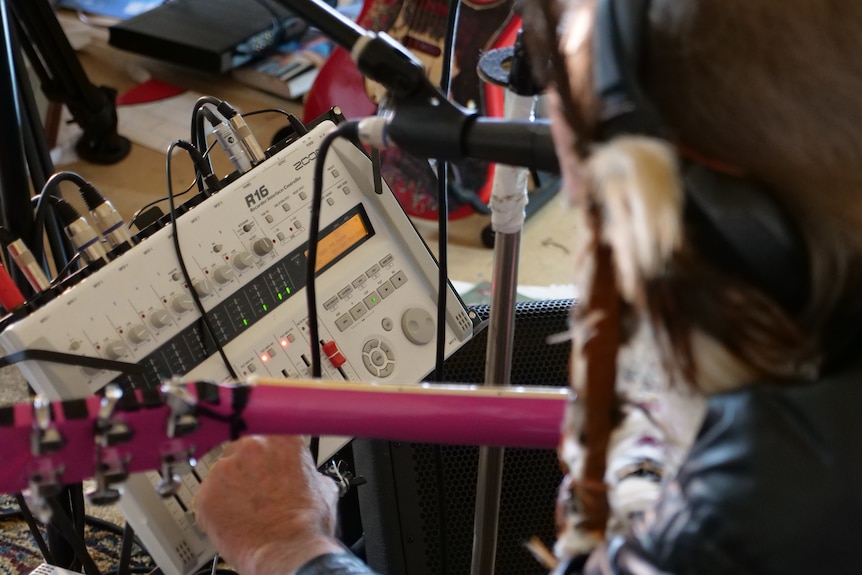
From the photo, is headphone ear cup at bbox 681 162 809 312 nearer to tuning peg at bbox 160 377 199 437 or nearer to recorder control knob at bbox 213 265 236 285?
tuning peg at bbox 160 377 199 437

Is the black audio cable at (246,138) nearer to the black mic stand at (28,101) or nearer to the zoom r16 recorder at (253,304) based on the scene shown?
the zoom r16 recorder at (253,304)

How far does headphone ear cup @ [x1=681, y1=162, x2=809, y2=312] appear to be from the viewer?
1.37 ft

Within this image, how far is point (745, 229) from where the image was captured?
42 cm

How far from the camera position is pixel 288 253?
0.90 m

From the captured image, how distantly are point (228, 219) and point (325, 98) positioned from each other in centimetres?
132

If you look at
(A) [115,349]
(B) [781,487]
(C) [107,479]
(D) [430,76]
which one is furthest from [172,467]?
(D) [430,76]

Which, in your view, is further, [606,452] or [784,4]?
[606,452]

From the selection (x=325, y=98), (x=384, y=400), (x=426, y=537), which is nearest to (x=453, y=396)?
(x=384, y=400)

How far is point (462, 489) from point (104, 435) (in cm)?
56

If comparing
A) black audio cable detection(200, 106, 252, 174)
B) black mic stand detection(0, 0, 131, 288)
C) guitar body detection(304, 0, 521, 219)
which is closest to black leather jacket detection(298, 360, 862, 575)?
black audio cable detection(200, 106, 252, 174)

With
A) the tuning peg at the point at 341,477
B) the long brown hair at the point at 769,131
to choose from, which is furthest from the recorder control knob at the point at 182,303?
the long brown hair at the point at 769,131

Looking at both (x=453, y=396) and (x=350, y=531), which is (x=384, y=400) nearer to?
(x=453, y=396)

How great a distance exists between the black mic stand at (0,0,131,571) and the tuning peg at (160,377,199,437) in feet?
0.68

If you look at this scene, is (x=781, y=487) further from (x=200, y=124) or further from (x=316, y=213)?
(x=200, y=124)
